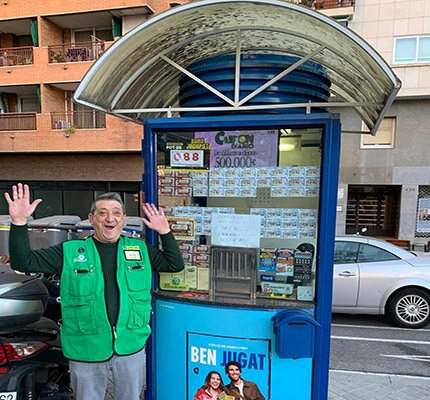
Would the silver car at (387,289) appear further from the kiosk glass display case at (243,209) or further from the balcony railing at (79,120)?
the balcony railing at (79,120)

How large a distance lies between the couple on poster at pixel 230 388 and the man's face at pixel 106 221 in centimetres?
141

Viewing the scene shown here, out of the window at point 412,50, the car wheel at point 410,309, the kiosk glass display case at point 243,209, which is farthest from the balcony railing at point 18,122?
the window at point 412,50

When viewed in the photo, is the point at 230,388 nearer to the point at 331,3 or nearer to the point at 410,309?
the point at 410,309

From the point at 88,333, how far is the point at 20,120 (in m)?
14.1

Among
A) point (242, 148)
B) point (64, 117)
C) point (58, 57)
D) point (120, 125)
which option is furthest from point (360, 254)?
point (58, 57)

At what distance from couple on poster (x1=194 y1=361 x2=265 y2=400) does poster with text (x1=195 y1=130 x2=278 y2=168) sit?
1.63 metres

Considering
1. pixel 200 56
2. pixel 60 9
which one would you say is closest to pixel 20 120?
pixel 60 9

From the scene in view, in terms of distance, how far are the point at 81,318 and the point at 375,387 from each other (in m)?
3.12

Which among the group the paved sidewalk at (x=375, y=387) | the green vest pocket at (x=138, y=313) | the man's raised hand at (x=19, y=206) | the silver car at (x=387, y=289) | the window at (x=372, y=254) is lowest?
the paved sidewalk at (x=375, y=387)

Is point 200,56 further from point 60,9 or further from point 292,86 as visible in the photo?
point 60,9

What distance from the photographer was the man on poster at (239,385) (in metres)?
2.53

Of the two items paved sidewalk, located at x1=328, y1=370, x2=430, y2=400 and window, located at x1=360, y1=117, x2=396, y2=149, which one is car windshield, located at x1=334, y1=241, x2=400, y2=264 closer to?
paved sidewalk, located at x1=328, y1=370, x2=430, y2=400

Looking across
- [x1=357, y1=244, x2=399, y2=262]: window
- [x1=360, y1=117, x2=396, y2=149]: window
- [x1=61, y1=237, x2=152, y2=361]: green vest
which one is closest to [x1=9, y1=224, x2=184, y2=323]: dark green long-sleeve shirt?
[x1=61, y1=237, x2=152, y2=361]: green vest

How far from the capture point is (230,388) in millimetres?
2580
